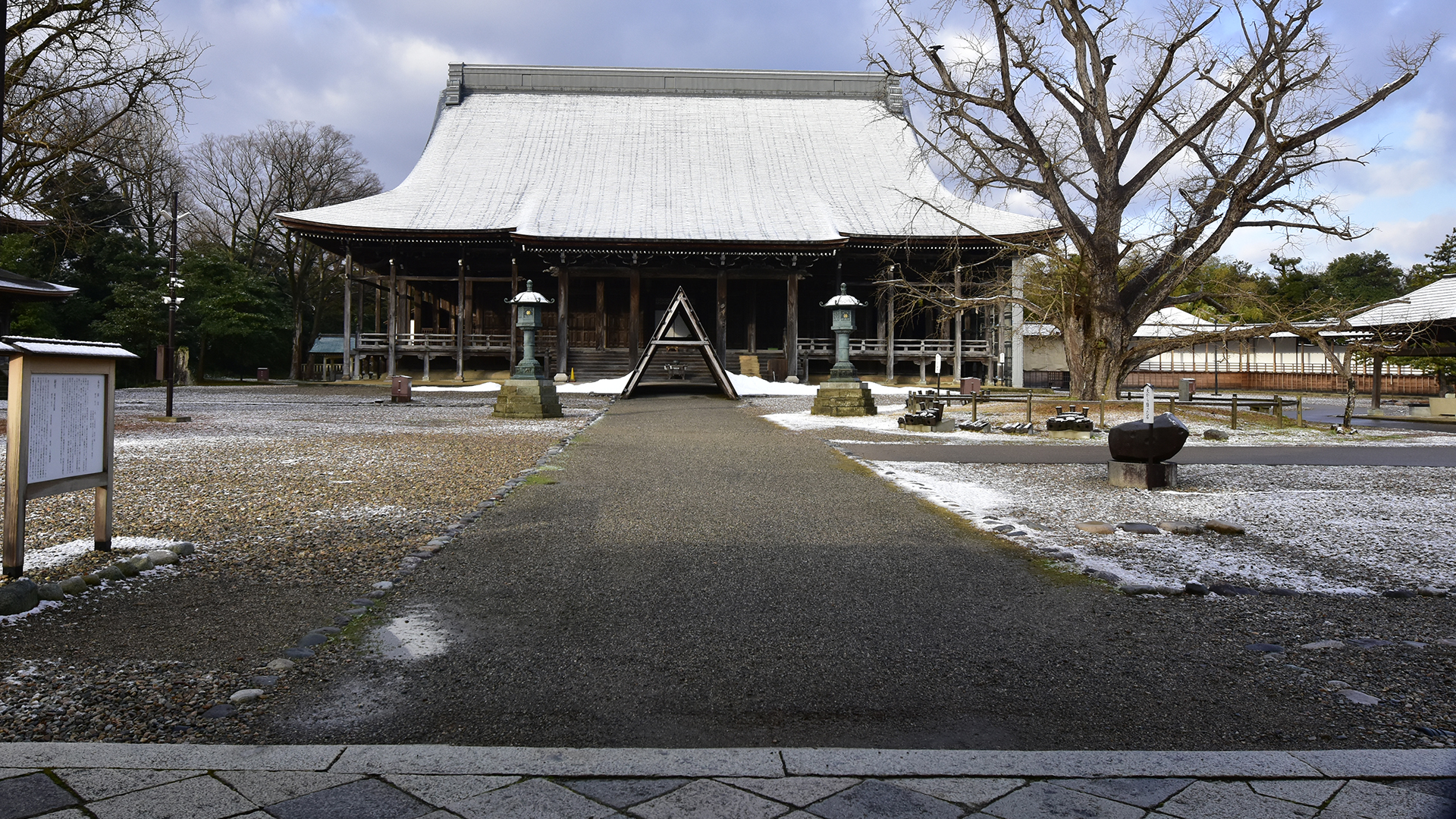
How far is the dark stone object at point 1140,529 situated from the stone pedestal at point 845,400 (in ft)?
39.4

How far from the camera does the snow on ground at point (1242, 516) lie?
4.92 meters

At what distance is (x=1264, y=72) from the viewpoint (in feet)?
55.3

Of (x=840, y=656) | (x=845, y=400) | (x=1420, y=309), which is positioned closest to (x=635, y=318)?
(x=845, y=400)

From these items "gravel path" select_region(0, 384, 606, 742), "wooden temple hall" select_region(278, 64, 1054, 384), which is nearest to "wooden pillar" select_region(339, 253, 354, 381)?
"wooden temple hall" select_region(278, 64, 1054, 384)

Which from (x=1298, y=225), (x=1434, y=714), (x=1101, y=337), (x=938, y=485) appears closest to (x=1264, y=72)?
(x=1298, y=225)

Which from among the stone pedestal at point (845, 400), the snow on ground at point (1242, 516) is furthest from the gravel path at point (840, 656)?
the stone pedestal at point (845, 400)

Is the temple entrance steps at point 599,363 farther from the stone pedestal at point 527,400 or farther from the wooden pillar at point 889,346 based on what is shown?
the stone pedestal at point 527,400

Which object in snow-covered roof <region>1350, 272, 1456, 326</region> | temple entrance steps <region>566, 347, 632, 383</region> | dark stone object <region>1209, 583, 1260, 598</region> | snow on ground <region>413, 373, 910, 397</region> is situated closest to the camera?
dark stone object <region>1209, 583, 1260, 598</region>

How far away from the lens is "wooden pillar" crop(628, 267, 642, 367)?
95.7 feet

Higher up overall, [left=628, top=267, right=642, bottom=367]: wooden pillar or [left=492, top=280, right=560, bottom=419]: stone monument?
[left=628, top=267, right=642, bottom=367]: wooden pillar

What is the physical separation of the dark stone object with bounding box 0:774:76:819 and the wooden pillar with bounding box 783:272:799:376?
90.7 feet

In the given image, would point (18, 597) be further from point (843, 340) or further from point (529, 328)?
point (843, 340)

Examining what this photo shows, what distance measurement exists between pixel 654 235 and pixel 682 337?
7.32 meters

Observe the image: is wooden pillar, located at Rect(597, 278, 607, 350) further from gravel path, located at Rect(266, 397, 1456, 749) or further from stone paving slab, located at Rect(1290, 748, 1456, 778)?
stone paving slab, located at Rect(1290, 748, 1456, 778)
